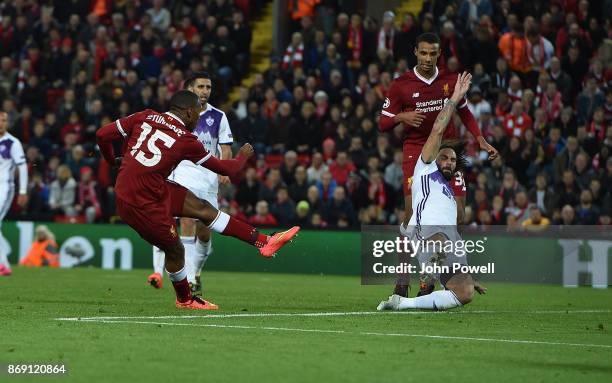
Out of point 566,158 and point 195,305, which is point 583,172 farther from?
point 195,305

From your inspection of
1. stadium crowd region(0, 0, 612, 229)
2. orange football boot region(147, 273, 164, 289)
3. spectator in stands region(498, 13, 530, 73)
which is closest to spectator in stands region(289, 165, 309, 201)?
stadium crowd region(0, 0, 612, 229)

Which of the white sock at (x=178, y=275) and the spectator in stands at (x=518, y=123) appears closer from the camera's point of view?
the white sock at (x=178, y=275)

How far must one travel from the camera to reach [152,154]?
40.7ft

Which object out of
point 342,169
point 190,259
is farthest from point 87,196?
point 190,259

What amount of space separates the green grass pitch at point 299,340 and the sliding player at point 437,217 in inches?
8.9

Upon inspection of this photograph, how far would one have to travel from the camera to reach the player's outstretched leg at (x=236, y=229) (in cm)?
1286

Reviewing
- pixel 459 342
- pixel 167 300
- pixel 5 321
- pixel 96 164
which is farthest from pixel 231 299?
pixel 96 164

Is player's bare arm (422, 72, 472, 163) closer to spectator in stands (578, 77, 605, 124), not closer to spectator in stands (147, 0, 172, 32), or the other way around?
spectator in stands (578, 77, 605, 124)

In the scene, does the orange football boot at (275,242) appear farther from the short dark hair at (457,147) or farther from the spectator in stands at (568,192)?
the spectator in stands at (568,192)

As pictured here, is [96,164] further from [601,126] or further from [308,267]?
[601,126]

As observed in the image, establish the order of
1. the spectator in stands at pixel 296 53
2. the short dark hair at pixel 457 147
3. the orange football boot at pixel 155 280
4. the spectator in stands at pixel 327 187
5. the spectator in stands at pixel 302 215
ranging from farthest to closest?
the spectator in stands at pixel 296 53
the spectator in stands at pixel 327 187
the spectator in stands at pixel 302 215
the orange football boot at pixel 155 280
the short dark hair at pixel 457 147

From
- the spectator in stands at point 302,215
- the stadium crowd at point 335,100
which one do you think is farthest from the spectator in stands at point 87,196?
the spectator in stands at point 302,215

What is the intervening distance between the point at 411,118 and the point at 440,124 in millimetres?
875

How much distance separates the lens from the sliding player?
41.0 ft
